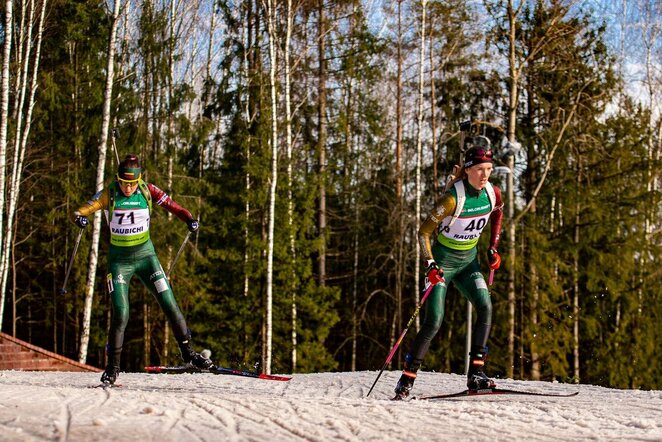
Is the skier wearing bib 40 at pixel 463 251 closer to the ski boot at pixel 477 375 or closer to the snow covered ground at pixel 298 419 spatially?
the ski boot at pixel 477 375

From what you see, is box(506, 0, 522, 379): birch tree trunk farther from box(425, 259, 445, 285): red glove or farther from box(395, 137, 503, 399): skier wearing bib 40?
box(425, 259, 445, 285): red glove

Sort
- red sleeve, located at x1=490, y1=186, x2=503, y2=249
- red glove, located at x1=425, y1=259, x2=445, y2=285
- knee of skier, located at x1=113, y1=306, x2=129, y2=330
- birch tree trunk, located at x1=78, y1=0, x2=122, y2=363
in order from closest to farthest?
red glove, located at x1=425, y1=259, x2=445, y2=285, red sleeve, located at x1=490, y1=186, x2=503, y2=249, knee of skier, located at x1=113, y1=306, x2=129, y2=330, birch tree trunk, located at x1=78, y1=0, x2=122, y2=363

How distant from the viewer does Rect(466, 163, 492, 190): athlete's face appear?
7086mm

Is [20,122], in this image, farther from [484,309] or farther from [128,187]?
[484,309]

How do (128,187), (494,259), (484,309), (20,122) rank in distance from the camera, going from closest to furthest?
(484,309)
(494,259)
(128,187)
(20,122)

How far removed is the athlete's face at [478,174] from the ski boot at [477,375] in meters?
1.58

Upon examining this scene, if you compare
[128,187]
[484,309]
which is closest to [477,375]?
[484,309]

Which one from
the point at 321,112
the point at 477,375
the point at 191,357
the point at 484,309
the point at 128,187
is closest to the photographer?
the point at 484,309

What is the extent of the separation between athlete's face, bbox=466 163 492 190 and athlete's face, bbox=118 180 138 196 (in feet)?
11.2

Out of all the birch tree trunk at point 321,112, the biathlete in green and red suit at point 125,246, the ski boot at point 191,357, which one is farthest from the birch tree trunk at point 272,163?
the biathlete in green and red suit at point 125,246

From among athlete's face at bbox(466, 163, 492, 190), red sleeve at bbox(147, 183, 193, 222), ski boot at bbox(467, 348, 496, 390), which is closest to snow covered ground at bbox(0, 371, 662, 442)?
ski boot at bbox(467, 348, 496, 390)

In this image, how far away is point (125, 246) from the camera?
26.1 ft

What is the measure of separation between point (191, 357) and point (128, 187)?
1.96 metres

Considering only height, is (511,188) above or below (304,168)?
below
